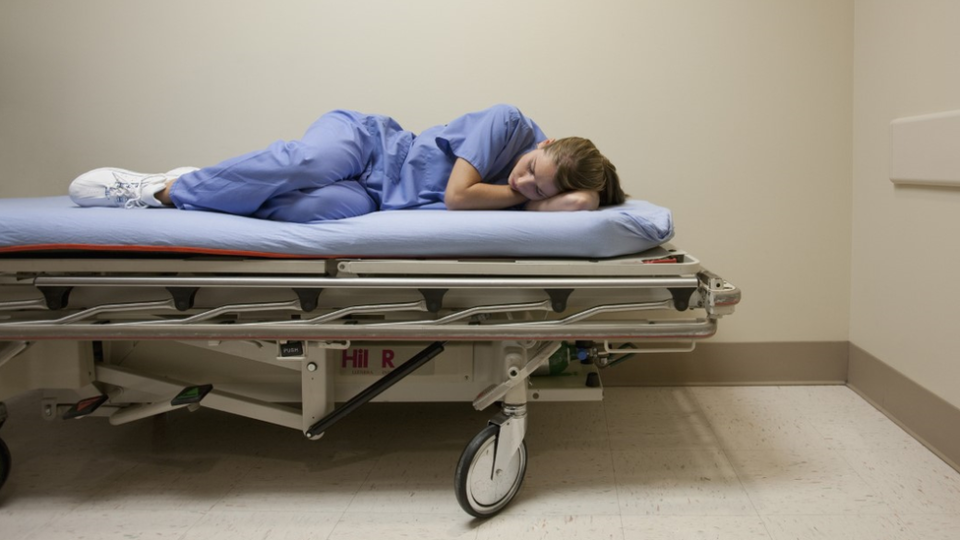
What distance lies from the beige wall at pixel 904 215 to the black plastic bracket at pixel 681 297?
101 cm

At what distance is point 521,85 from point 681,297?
1.30 meters

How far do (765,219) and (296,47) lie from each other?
2001mm

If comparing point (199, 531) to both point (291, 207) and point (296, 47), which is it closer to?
point (291, 207)

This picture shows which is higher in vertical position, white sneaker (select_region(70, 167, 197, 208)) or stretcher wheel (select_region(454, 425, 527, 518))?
white sneaker (select_region(70, 167, 197, 208))

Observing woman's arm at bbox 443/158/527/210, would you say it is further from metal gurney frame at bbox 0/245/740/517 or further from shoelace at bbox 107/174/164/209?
shoelace at bbox 107/174/164/209

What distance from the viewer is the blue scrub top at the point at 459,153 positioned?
83.7 inches

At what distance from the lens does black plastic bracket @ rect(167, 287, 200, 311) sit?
178 cm

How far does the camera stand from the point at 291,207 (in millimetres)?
1897

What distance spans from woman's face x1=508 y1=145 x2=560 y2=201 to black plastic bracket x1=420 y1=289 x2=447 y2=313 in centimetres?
50

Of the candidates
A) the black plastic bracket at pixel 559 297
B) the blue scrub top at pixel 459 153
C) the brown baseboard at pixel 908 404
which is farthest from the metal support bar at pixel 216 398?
the brown baseboard at pixel 908 404

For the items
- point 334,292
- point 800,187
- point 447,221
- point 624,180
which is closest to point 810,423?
point 800,187

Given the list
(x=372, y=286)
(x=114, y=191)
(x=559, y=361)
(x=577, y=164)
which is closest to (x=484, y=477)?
(x=559, y=361)

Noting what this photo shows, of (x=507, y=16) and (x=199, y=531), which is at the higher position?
(x=507, y=16)

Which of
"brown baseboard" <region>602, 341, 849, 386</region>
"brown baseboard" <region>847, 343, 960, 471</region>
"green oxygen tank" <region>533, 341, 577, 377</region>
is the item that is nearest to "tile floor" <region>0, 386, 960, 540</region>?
"brown baseboard" <region>847, 343, 960, 471</region>
